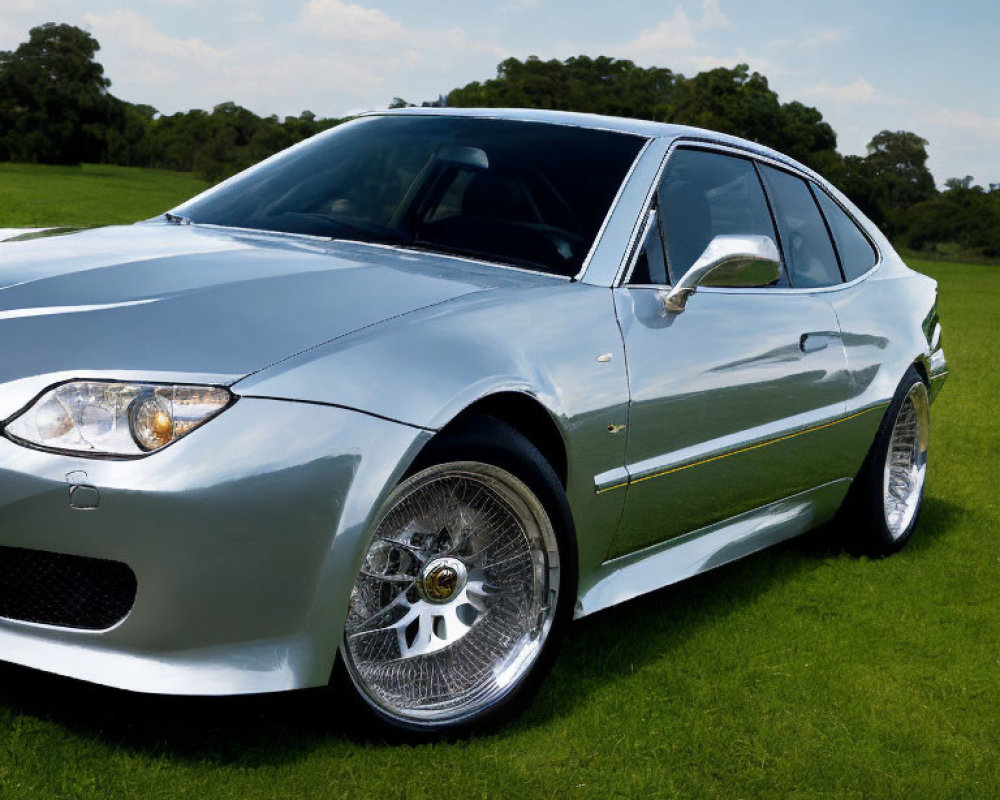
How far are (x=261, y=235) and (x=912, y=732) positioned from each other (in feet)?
7.52

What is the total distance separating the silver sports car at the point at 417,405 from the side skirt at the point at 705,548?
1 centimetres

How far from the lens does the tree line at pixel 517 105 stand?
67.1m

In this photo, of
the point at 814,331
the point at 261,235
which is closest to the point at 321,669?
the point at 261,235

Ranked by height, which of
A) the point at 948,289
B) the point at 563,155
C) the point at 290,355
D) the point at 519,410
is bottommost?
the point at 948,289

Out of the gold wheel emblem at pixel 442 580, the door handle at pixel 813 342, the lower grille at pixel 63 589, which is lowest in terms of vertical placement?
the gold wheel emblem at pixel 442 580

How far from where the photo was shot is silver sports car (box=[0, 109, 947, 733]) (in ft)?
8.43

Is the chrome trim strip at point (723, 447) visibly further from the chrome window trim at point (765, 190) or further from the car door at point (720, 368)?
the chrome window trim at point (765, 190)

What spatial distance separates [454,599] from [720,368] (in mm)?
1139

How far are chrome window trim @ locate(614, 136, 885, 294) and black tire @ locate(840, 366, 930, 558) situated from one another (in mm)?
542

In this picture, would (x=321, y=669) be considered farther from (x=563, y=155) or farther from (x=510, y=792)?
(x=563, y=155)

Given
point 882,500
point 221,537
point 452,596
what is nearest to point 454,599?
point 452,596

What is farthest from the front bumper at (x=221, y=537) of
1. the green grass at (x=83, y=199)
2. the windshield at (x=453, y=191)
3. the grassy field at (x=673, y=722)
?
the green grass at (x=83, y=199)

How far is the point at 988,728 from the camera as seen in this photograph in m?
3.57

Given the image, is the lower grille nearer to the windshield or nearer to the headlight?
the headlight
